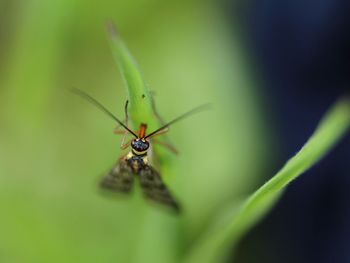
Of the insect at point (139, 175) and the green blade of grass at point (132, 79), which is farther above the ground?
the insect at point (139, 175)

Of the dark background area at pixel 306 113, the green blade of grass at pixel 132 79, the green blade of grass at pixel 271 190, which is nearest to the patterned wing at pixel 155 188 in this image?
the green blade of grass at pixel 271 190

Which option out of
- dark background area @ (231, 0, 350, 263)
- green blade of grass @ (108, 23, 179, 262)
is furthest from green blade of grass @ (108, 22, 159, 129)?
dark background area @ (231, 0, 350, 263)

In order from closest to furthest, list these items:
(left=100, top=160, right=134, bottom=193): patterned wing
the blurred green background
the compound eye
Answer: the compound eye, (left=100, top=160, right=134, bottom=193): patterned wing, the blurred green background

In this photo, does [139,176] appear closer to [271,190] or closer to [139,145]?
[139,145]

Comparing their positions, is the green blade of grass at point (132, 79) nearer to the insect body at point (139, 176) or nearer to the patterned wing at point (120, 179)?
the insect body at point (139, 176)

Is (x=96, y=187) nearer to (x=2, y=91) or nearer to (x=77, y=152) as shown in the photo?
(x=77, y=152)

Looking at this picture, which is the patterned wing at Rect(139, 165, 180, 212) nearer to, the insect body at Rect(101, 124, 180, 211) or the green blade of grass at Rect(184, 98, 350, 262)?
the insect body at Rect(101, 124, 180, 211)
